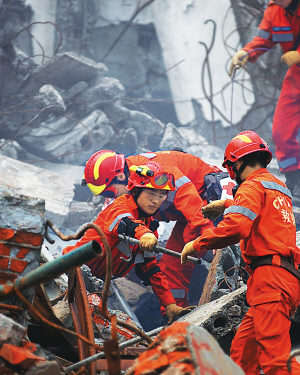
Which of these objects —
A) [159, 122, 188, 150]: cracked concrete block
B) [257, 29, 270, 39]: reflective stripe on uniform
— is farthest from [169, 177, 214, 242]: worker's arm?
[159, 122, 188, 150]: cracked concrete block

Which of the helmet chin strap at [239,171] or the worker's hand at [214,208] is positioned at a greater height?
the helmet chin strap at [239,171]

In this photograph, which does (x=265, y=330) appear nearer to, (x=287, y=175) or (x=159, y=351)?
(x=159, y=351)

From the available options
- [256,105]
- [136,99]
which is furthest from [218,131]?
[136,99]

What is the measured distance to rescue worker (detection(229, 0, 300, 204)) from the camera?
6.55m

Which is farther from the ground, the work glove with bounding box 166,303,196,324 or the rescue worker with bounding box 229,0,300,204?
the rescue worker with bounding box 229,0,300,204

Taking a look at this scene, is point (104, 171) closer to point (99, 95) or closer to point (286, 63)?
point (286, 63)

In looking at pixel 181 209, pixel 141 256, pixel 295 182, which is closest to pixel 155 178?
pixel 181 209

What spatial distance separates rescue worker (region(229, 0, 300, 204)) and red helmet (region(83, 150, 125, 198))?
2.54m

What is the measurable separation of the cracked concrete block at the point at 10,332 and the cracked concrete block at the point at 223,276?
8.35ft

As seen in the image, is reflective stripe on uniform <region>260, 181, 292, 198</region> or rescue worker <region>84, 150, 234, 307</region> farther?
rescue worker <region>84, 150, 234, 307</region>

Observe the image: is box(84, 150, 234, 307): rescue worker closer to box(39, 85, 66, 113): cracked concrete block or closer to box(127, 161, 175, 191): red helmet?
box(127, 161, 175, 191): red helmet

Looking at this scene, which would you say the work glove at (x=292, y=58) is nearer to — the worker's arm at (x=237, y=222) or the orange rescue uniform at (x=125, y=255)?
the orange rescue uniform at (x=125, y=255)

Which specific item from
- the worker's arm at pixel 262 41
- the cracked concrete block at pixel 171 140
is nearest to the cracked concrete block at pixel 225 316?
the worker's arm at pixel 262 41

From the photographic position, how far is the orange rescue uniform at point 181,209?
15.3 feet
